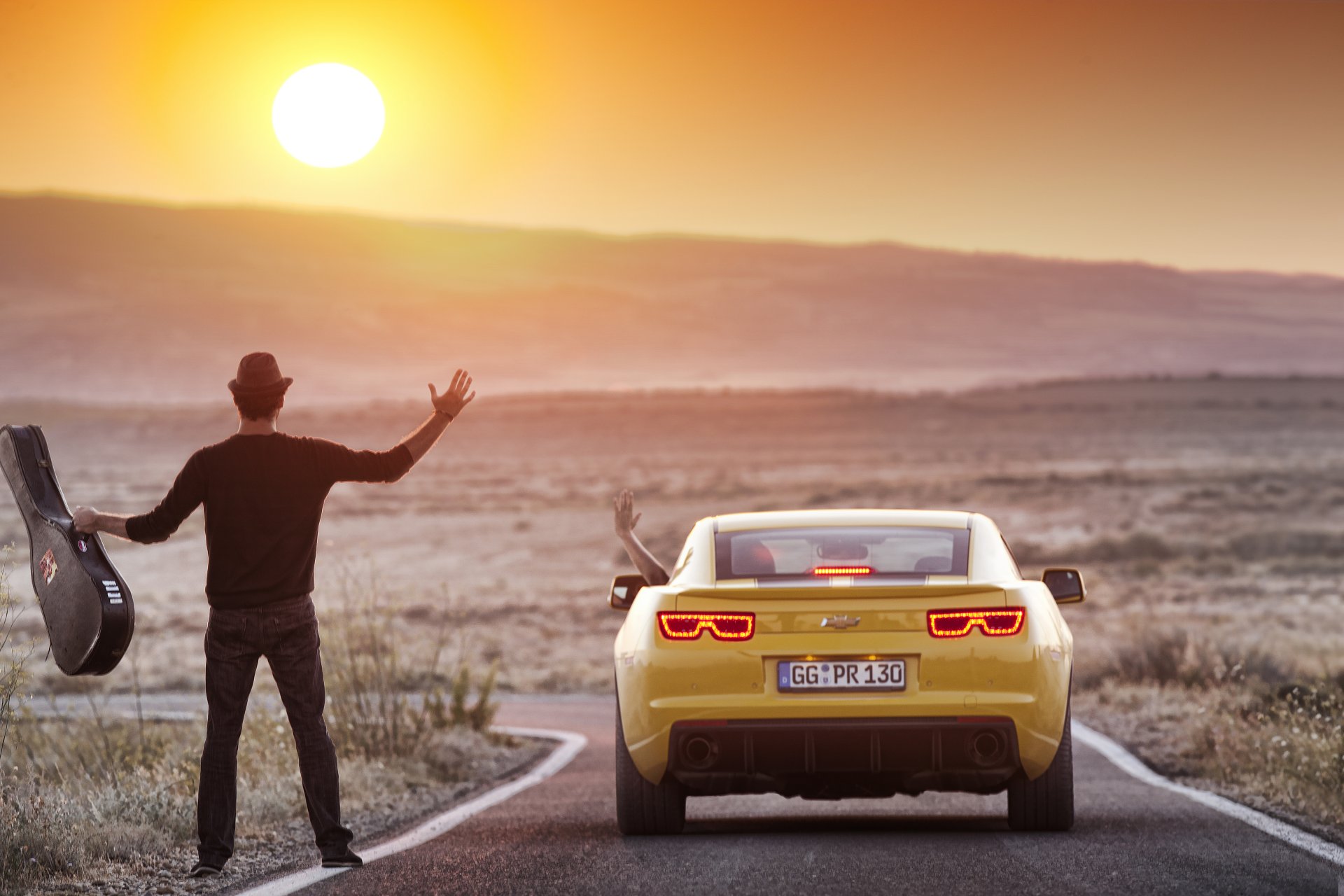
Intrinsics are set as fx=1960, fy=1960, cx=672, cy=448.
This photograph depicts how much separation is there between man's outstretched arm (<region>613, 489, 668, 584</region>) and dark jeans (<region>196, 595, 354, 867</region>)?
2.50 meters

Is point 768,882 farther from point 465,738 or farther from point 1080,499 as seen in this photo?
point 1080,499

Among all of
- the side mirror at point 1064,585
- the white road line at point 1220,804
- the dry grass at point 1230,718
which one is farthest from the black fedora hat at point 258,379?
the dry grass at point 1230,718

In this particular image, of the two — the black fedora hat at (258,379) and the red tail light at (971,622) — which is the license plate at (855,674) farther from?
the black fedora hat at (258,379)

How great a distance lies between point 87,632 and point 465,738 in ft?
26.1

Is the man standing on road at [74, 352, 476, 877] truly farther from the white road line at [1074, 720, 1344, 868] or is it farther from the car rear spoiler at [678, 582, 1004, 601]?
the white road line at [1074, 720, 1344, 868]

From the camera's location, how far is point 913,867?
8.20 meters

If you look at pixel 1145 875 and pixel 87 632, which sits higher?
pixel 87 632

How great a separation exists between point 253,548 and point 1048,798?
153 inches

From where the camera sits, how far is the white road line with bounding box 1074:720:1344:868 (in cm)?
897

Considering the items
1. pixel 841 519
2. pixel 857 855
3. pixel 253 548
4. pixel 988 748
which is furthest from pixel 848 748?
pixel 253 548

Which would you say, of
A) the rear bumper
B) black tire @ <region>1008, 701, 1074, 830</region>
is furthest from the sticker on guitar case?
black tire @ <region>1008, 701, 1074, 830</region>

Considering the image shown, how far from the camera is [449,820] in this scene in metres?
10.8

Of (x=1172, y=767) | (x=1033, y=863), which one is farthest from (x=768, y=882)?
(x=1172, y=767)

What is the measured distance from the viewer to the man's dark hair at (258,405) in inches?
315
